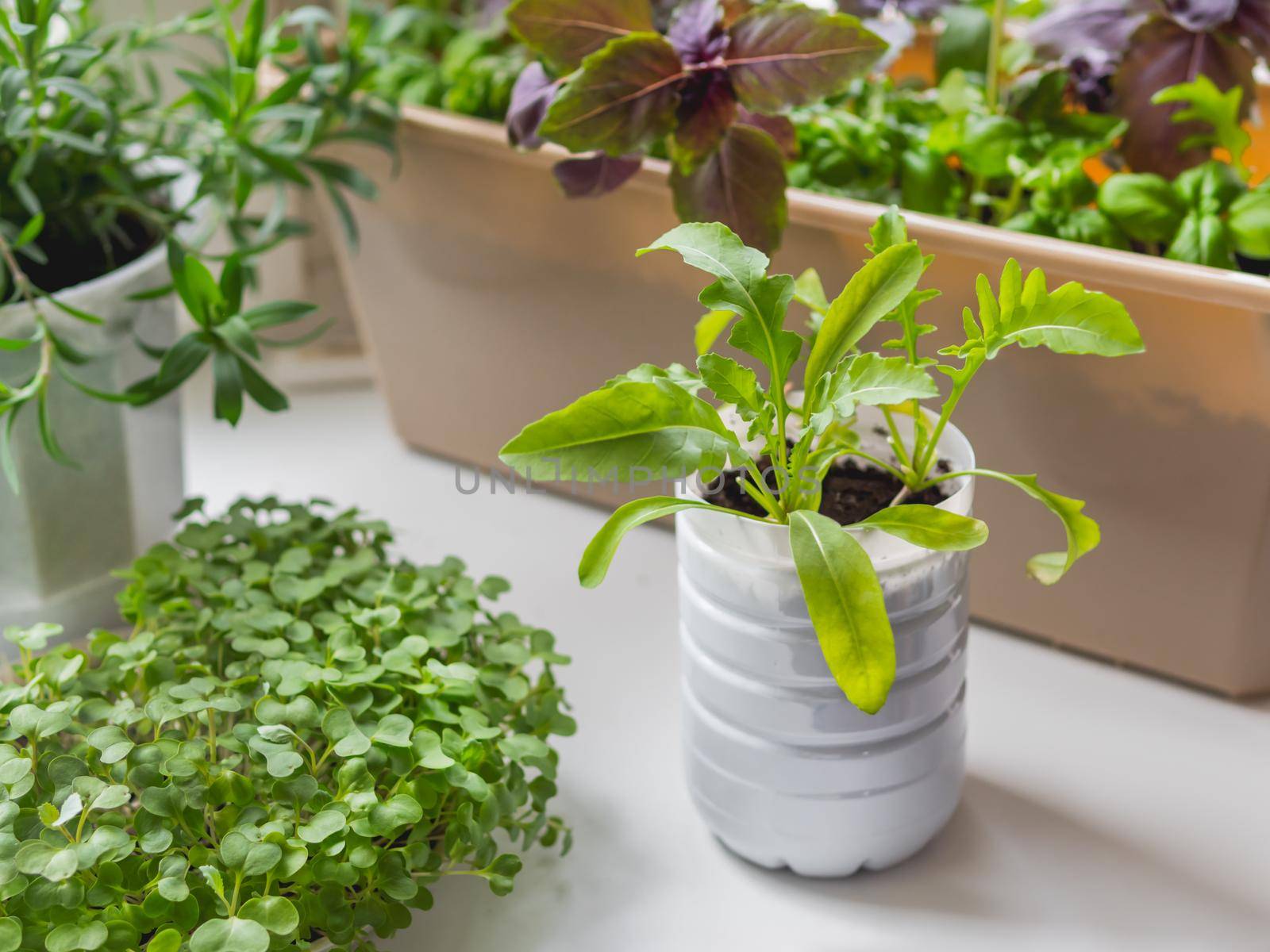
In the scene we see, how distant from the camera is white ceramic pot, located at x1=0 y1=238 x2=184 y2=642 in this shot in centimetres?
75

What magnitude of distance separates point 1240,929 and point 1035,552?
24 centimetres

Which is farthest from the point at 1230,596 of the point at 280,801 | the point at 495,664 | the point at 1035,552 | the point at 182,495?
the point at 182,495

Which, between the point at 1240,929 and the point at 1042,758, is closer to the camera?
the point at 1240,929

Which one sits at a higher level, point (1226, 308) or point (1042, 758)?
point (1226, 308)

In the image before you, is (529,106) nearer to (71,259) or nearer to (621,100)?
(621,100)

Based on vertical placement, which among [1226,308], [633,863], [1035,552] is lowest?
[633,863]

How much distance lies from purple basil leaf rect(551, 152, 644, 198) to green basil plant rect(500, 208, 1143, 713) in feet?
0.70

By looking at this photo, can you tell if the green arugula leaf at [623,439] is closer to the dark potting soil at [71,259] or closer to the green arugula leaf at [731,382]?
the green arugula leaf at [731,382]

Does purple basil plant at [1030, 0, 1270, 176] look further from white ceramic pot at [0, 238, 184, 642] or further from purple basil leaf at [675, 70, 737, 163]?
white ceramic pot at [0, 238, 184, 642]

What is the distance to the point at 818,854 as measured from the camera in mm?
626

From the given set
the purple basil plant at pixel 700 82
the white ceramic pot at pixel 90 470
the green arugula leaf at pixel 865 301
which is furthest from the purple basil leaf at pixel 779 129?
the white ceramic pot at pixel 90 470

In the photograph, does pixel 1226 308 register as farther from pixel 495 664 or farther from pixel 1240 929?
pixel 495 664

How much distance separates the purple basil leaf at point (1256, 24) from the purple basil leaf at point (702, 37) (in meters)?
0.32

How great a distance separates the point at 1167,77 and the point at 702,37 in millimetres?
295
